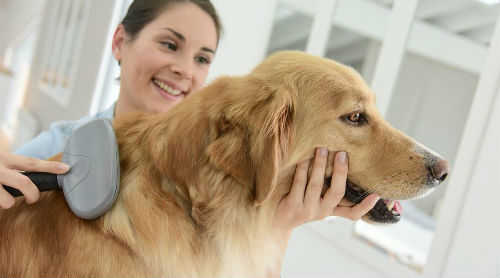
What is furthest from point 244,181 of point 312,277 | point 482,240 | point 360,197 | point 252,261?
point 312,277

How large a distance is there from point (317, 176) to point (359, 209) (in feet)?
0.54

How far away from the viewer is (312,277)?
2154 millimetres

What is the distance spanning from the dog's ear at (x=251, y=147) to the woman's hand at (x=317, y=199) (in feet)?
0.41

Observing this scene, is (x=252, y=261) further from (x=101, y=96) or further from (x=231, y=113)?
(x=101, y=96)

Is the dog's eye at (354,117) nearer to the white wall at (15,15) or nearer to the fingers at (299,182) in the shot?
the fingers at (299,182)

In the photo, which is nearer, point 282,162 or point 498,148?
point 282,162

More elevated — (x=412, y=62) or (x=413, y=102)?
(x=412, y=62)

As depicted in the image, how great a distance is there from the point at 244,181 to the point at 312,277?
→ 1.31 metres

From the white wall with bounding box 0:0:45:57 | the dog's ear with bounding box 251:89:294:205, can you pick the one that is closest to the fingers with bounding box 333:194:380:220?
the dog's ear with bounding box 251:89:294:205

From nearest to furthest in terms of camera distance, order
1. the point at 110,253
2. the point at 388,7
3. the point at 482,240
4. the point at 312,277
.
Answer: the point at 110,253, the point at 482,240, the point at 312,277, the point at 388,7

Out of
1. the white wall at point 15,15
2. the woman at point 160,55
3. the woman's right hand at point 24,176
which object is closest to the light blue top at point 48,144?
the woman at point 160,55

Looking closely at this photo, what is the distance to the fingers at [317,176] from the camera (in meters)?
1.12

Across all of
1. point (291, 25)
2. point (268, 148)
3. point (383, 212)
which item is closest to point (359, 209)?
point (383, 212)

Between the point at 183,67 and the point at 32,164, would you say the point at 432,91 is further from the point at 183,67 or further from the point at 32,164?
the point at 32,164
